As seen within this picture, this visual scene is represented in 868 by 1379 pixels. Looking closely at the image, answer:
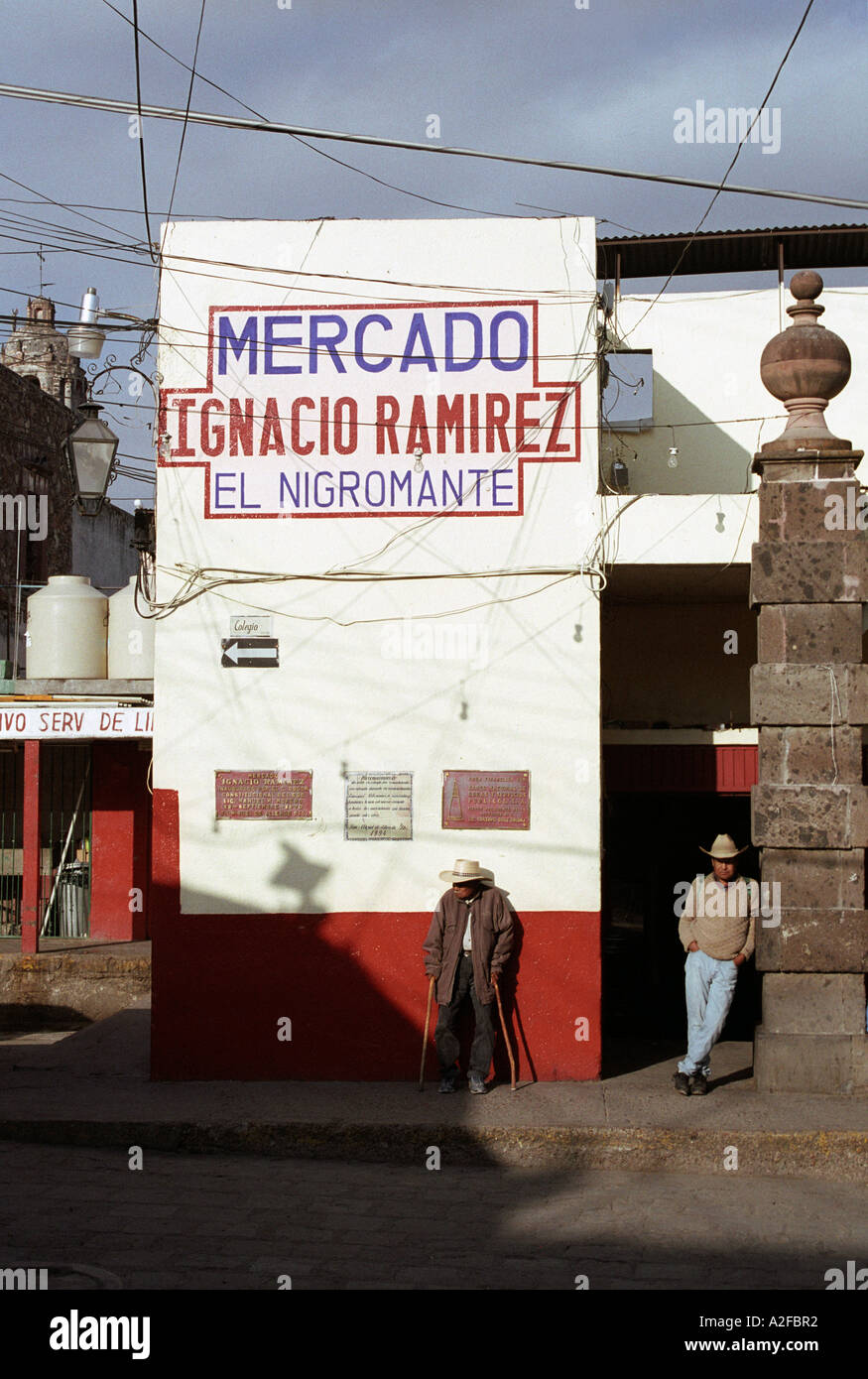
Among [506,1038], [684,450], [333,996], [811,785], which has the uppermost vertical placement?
[684,450]

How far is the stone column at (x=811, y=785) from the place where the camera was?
9.70m

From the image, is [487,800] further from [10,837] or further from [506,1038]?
[10,837]

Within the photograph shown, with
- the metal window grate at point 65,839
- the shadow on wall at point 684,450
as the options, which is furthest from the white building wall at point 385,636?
the metal window grate at point 65,839

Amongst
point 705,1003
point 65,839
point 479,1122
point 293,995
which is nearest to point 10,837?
point 65,839

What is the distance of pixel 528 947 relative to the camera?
401 inches

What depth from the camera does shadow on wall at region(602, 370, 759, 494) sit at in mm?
14070

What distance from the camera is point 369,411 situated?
10.6 metres

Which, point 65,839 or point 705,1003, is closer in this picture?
point 705,1003

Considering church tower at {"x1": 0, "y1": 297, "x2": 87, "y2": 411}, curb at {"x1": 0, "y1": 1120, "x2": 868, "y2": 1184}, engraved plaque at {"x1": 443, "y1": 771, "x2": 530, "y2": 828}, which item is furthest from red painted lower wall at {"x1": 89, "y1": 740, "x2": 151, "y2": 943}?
church tower at {"x1": 0, "y1": 297, "x2": 87, "y2": 411}

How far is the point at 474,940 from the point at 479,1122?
1.39 m

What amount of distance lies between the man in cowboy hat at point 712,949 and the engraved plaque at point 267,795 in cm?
306
